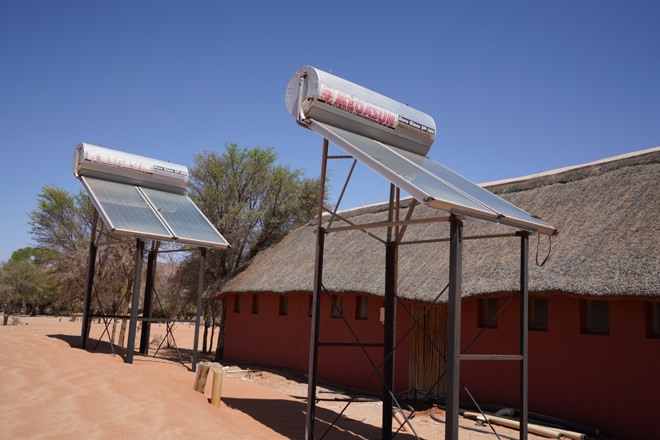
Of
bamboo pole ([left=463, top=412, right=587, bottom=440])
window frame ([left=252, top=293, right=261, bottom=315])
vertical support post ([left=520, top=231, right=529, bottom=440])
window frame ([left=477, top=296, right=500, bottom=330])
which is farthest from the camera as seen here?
window frame ([left=252, top=293, right=261, bottom=315])

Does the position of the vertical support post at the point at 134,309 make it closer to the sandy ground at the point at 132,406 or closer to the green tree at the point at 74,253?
the sandy ground at the point at 132,406

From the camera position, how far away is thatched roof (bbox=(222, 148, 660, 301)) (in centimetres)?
946

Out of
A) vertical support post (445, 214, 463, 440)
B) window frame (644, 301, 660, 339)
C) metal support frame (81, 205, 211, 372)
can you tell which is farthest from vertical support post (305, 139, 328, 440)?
window frame (644, 301, 660, 339)

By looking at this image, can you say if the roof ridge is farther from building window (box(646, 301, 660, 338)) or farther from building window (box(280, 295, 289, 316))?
building window (box(280, 295, 289, 316))

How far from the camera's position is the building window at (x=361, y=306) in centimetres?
1487

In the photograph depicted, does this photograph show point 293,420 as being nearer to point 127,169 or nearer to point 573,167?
point 127,169

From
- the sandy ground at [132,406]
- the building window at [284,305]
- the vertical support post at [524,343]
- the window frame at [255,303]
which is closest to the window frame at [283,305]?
the building window at [284,305]

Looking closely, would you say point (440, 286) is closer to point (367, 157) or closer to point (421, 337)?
point (421, 337)

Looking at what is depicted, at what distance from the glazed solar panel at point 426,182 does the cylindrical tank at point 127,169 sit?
6.89m

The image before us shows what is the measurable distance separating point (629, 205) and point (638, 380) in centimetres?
337

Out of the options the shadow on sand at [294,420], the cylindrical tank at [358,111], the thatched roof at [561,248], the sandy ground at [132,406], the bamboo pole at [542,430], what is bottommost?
the bamboo pole at [542,430]

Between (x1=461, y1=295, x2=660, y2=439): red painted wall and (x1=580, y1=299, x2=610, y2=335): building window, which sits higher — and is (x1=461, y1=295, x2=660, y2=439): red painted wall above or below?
below

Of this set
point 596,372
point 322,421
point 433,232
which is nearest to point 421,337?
point 433,232

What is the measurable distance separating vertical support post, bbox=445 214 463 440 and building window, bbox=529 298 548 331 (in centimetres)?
577
